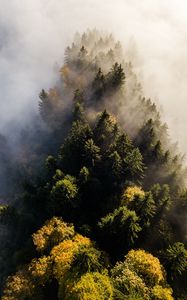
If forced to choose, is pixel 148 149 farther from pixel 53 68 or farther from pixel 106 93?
pixel 53 68

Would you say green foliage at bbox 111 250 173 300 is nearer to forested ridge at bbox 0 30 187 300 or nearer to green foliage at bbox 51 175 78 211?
forested ridge at bbox 0 30 187 300

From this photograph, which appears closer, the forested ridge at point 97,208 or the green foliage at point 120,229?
the forested ridge at point 97,208

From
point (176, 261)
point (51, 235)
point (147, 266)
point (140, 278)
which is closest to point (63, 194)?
point (51, 235)

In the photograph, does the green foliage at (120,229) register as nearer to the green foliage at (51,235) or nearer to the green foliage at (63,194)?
the green foliage at (51,235)

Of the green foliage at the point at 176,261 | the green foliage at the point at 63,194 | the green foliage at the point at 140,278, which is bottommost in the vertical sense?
the green foliage at the point at 140,278

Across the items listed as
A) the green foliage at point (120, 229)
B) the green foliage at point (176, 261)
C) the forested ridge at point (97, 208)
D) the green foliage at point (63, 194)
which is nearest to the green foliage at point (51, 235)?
the forested ridge at point (97, 208)

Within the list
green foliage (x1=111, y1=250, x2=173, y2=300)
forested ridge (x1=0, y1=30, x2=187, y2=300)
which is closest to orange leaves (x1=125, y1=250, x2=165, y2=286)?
green foliage (x1=111, y1=250, x2=173, y2=300)

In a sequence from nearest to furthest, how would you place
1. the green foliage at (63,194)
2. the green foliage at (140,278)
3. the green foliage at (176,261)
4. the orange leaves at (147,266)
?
the green foliage at (140,278) < the orange leaves at (147,266) < the green foliage at (176,261) < the green foliage at (63,194)

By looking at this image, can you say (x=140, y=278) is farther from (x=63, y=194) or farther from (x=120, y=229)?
(x=63, y=194)
